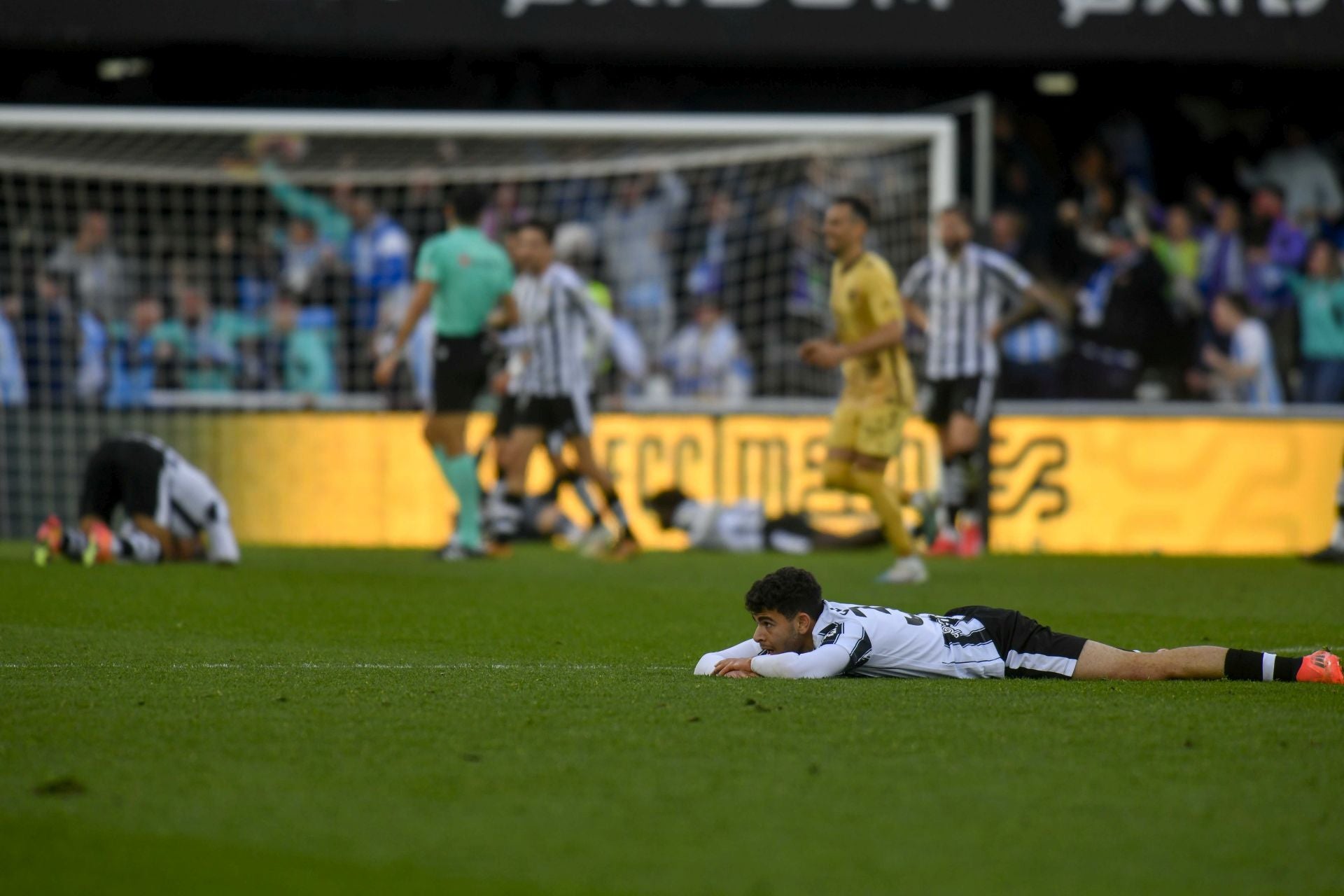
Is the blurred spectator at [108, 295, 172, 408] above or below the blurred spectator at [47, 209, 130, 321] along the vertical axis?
below

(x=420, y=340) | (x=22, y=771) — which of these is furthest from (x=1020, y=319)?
(x=22, y=771)

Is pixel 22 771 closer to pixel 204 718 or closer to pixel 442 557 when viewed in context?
pixel 204 718

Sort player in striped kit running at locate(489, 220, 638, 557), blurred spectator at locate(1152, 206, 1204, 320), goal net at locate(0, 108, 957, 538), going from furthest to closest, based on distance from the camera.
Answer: blurred spectator at locate(1152, 206, 1204, 320)
goal net at locate(0, 108, 957, 538)
player in striped kit running at locate(489, 220, 638, 557)

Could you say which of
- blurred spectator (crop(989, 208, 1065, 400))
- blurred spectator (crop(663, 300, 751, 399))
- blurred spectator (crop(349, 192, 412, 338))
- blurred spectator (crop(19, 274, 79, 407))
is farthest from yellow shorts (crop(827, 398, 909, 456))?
blurred spectator (crop(19, 274, 79, 407))

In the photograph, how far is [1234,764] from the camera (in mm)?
4035

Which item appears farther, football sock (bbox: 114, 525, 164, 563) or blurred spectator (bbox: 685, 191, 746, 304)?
blurred spectator (bbox: 685, 191, 746, 304)

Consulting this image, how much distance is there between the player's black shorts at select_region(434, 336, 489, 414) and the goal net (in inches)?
100

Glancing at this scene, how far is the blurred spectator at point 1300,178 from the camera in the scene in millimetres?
16453

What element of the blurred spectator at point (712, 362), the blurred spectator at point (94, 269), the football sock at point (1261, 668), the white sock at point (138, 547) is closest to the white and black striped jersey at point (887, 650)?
the football sock at point (1261, 668)

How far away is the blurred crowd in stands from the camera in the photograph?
584 inches

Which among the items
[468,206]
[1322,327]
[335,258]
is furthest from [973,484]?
[335,258]

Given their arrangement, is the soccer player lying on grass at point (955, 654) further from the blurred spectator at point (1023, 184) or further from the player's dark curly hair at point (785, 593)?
the blurred spectator at point (1023, 184)

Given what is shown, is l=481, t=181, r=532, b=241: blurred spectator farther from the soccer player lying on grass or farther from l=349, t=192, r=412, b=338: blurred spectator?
the soccer player lying on grass

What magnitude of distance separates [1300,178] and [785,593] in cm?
1325
